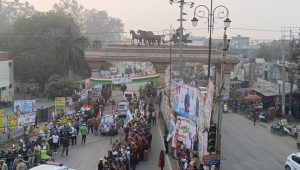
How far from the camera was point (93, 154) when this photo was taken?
977 inches

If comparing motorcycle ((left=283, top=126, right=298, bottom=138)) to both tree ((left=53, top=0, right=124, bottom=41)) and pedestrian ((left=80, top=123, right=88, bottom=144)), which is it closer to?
pedestrian ((left=80, top=123, right=88, bottom=144))

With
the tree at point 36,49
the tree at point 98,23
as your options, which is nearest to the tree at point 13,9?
the tree at point 98,23

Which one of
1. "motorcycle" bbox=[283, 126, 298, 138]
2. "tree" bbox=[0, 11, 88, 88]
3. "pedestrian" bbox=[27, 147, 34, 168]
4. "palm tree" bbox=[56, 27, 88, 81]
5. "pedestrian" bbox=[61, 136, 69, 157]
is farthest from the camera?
"tree" bbox=[0, 11, 88, 88]

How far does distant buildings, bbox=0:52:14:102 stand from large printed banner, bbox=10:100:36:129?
26.0 m

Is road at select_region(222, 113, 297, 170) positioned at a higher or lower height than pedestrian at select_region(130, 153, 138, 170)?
lower

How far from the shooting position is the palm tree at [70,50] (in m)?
56.7

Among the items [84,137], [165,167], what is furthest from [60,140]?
[165,167]

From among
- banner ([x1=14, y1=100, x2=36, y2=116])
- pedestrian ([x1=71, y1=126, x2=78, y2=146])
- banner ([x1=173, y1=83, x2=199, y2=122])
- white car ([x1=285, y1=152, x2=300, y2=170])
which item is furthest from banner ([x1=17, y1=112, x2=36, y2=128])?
white car ([x1=285, y1=152, x2=300, y2=170])

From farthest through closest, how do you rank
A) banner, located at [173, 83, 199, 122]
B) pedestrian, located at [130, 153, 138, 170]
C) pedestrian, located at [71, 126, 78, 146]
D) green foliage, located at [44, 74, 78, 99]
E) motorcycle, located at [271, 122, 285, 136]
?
green foliage, located at [44, 74, 78, 99] → motorcycle, located at [271, 122, 285, 136] → pedestrian, located at [71, 126, 78, 146] → pedestrian, located at [130, 153, 138, 170] → banner, located at [173, 83, 199, 122]

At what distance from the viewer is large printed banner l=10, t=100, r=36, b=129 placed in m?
26.3

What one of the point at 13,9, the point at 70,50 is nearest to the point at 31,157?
the point at 70,50

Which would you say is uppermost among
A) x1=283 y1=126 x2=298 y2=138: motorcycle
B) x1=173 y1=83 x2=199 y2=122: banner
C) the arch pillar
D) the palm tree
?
the palm tree

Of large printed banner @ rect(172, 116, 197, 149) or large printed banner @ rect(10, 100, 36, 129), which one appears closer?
large printed banner @ rect(172, 116, 197, 149)

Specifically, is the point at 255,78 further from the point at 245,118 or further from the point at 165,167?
the point at 165,167
